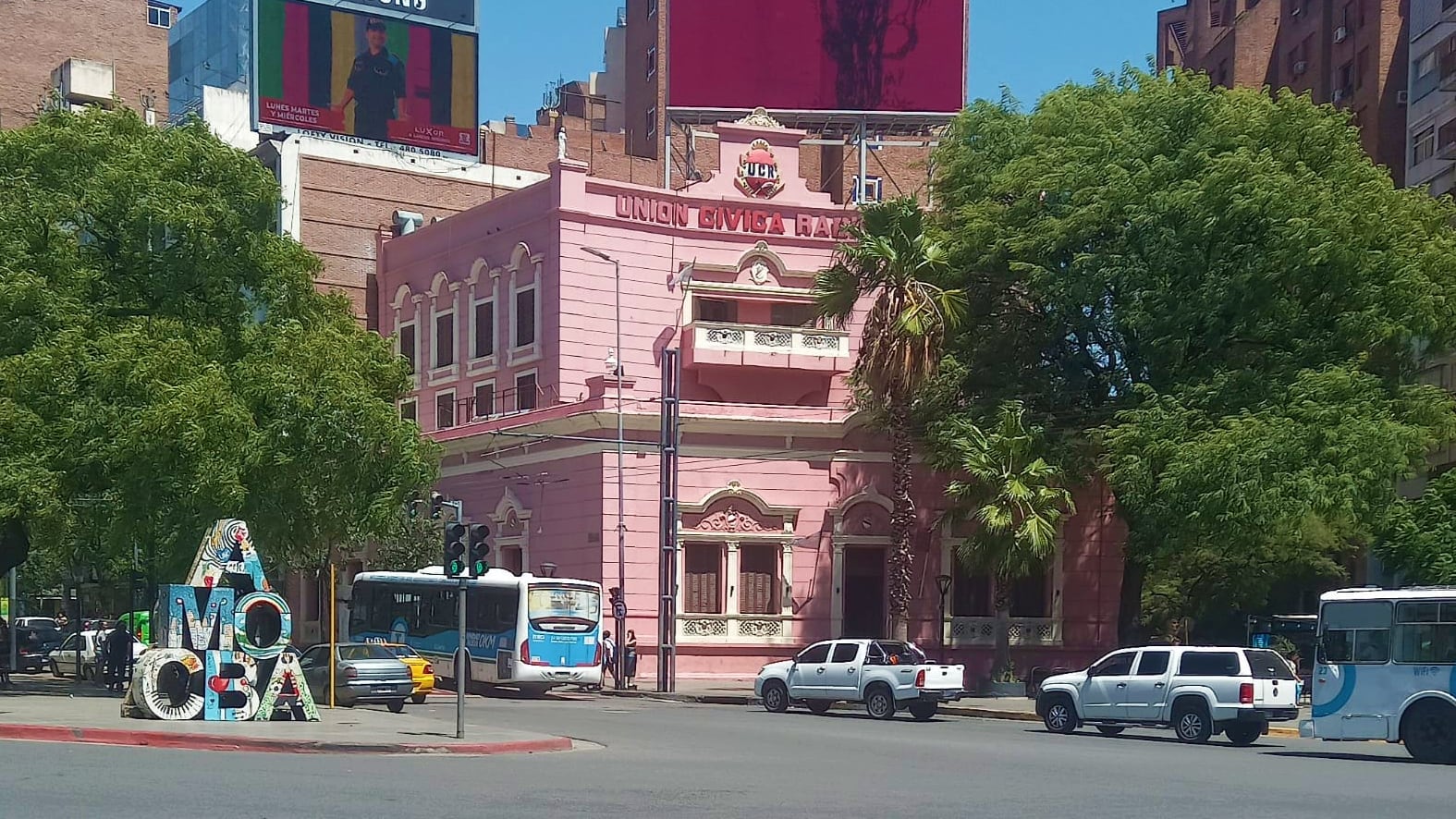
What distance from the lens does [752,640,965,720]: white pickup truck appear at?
109ft

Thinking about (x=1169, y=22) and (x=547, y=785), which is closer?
(x=547, y=785)

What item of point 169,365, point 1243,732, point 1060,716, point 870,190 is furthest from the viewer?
point 870,190

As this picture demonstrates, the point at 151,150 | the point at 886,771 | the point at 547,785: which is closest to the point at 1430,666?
the point at 886,771

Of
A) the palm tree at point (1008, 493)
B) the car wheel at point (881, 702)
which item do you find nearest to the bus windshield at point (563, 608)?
the palm tree at point (1008, 493)

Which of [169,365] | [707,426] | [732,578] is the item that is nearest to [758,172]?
[707,426]

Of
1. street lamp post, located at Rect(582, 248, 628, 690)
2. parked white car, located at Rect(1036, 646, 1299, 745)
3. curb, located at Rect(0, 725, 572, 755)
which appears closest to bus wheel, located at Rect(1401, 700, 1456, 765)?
parked white car, located at Rect(1036, 646, 1299, 745)

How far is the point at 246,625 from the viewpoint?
25828 mm

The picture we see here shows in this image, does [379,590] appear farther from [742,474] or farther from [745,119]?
[745,119]

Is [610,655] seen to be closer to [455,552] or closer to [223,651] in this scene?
[223,651]

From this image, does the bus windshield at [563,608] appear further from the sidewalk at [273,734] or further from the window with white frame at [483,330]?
the window with white frame at [483,330]

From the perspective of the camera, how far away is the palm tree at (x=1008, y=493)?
4106 centimetres

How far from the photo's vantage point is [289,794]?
1567cm

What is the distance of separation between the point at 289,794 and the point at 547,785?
276 cm

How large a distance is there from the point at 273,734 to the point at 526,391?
30847mm
